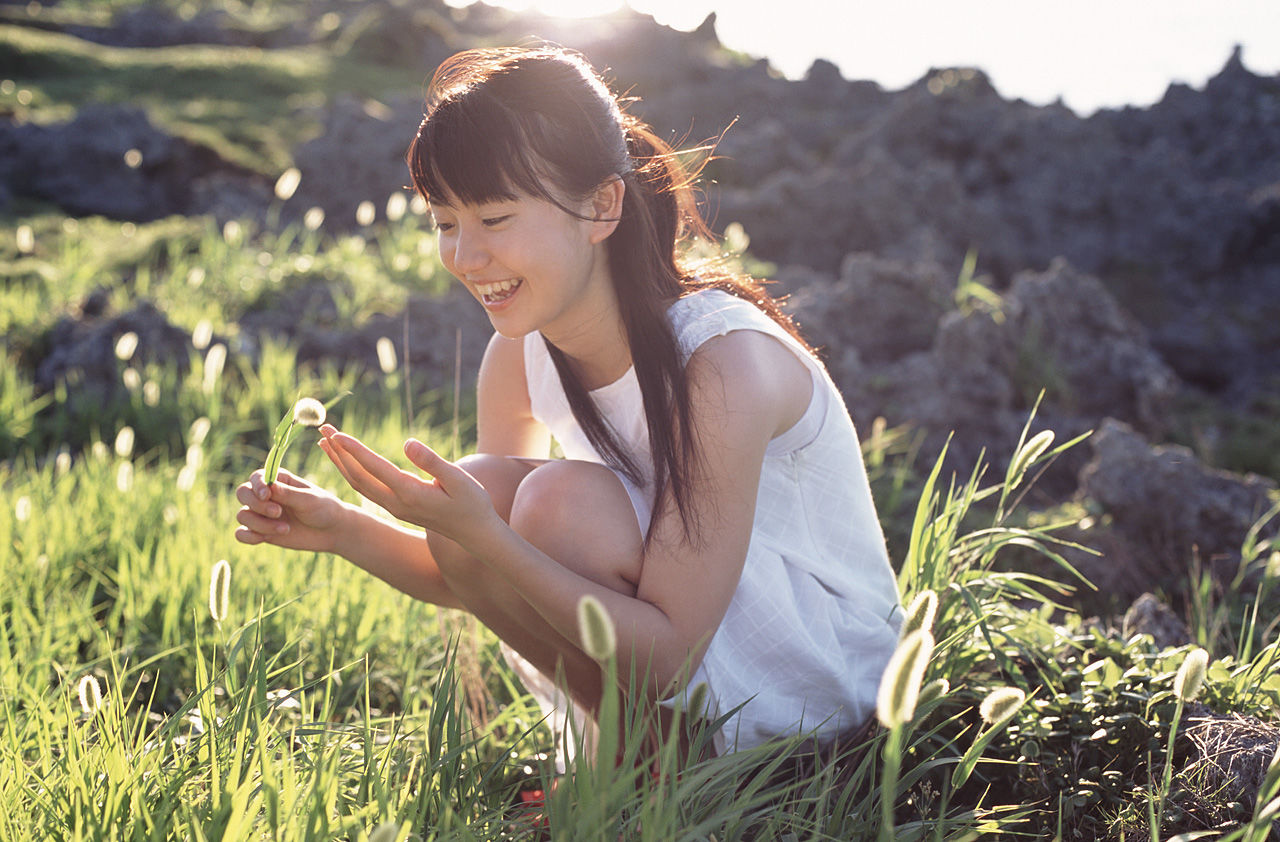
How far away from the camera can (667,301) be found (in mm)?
1899

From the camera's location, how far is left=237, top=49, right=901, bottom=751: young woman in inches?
66.2

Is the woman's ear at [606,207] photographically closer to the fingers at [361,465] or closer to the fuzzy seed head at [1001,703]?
the fingers at [361,465]

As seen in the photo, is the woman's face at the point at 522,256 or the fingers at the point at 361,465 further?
the woman's face at the point at 522,256

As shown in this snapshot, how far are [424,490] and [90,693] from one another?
541mm

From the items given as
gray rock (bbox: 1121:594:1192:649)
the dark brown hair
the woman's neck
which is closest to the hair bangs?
the dark brown hair

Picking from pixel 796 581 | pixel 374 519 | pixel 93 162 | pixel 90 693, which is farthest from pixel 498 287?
pixel 93 162

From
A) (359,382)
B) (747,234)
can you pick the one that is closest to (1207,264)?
(747,234)

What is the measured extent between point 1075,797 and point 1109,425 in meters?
1.88

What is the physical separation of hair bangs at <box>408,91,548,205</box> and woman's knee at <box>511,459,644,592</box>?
0.50m

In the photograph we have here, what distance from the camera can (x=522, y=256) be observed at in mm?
1725

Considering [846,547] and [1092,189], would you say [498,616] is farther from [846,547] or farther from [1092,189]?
[1092,189]

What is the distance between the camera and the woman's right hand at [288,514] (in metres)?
1.71

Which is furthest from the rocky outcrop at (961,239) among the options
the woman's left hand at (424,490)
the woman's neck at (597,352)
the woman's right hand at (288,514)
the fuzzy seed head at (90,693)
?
the fuzzy seed head at (90,693)

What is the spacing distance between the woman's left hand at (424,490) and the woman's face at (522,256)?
1.27ft
